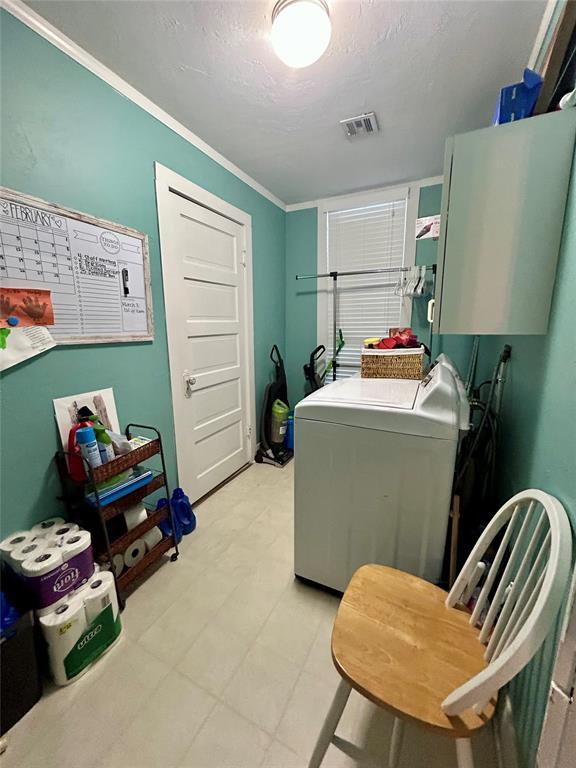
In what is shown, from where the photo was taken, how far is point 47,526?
132 centimetres

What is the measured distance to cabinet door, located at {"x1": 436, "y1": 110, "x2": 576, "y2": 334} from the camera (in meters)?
0.89

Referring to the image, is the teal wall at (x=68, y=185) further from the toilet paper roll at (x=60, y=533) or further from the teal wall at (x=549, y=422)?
the teal wall at (x=549, y=422)

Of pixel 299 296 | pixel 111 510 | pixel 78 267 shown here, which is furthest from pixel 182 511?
pixel 299 296

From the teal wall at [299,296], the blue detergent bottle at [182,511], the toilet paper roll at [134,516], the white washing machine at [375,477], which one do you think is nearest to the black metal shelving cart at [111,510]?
the toilet paper roll at [134,516]

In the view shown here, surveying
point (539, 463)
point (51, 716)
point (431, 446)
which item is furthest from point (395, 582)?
point (51, 716)

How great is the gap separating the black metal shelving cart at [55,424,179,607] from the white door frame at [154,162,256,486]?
56cm

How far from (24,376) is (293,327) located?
2535 mm

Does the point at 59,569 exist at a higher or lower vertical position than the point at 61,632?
higher

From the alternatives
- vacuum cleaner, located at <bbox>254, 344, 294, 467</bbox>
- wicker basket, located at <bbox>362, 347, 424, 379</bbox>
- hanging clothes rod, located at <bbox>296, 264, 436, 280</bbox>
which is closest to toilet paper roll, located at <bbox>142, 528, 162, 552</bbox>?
vacuum cleaner, located at <bbox>254, 344, 294, 467</bbox>

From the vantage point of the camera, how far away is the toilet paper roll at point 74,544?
117cm

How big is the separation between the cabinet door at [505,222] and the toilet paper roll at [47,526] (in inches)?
73.2

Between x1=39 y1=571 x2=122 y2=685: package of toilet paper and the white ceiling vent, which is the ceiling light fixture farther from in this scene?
x1=39 y1=571 x2=122 y2=685: package of toilet paper

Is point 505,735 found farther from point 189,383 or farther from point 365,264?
point 365,264

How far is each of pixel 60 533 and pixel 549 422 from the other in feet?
6.13
